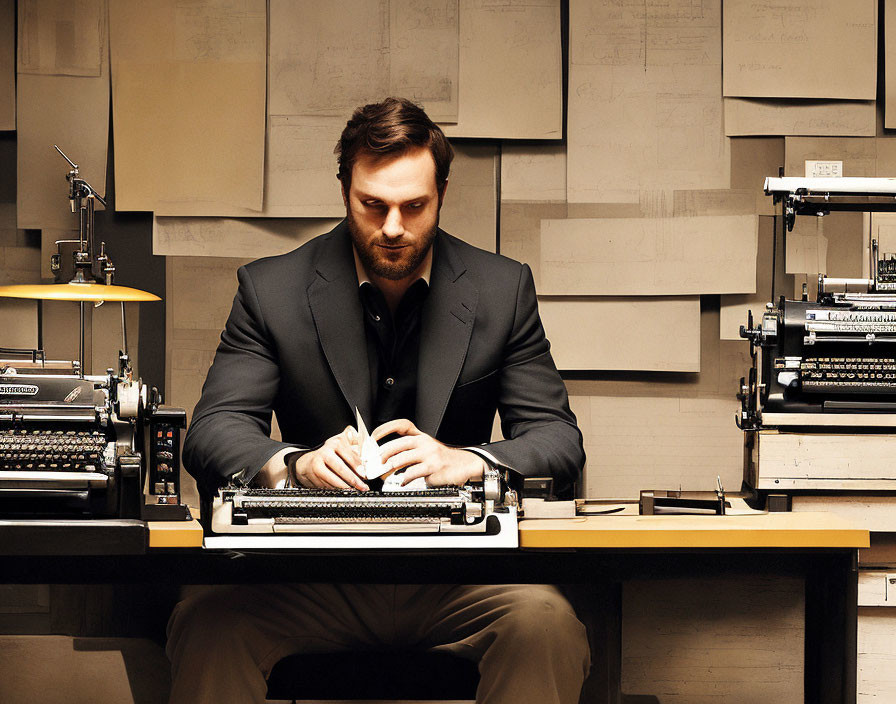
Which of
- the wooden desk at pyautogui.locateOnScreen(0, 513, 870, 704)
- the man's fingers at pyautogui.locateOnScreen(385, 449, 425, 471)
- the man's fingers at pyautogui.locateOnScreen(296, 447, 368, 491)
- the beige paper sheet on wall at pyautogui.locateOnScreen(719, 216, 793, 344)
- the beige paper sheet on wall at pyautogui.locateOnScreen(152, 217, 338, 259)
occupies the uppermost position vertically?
the beige paper sheet on wall at pyautogui.locateOnScreen(152, 217, 338, 259)

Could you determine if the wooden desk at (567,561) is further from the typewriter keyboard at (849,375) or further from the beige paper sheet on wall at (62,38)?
the beige paper sheet on wall at (62,38)

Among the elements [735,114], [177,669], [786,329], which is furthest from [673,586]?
[735,114]

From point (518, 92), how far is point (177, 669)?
2.13 meters

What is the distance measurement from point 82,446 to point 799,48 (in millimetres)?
2544

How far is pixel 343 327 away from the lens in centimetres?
229

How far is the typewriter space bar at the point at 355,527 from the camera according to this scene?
1645 millimetres

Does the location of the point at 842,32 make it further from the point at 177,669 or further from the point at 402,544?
the point at 177,669

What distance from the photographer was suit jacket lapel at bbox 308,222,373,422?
2.27m

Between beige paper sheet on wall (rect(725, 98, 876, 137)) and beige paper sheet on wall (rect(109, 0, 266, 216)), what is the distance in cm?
154

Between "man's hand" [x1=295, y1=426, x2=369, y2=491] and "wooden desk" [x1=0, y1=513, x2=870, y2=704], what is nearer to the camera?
"wooden desk" [x1=0, y1=513, x2=870, y2=704]

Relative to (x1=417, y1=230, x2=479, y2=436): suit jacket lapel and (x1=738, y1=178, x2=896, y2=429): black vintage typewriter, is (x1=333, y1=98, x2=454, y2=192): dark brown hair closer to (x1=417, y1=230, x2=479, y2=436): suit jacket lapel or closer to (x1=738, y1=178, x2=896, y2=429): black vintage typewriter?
(x1=417, y1=230, x2=479, y2=436): suit jacket lapel

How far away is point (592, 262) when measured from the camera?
10.5 ft

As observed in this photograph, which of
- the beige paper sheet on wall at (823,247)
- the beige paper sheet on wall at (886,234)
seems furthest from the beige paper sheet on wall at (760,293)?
the beige paper sheet on wall at (886,234)

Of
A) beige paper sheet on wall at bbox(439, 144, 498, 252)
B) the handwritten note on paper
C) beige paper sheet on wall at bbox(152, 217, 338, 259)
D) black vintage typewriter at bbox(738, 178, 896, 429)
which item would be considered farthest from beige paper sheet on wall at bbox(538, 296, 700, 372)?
beige paper sheet on wall at bbox(152, 217, 338, 259)
